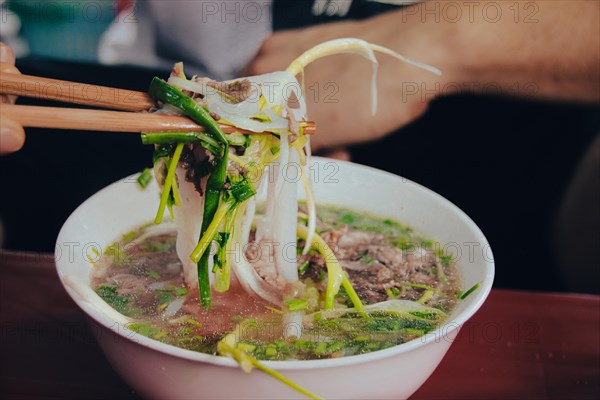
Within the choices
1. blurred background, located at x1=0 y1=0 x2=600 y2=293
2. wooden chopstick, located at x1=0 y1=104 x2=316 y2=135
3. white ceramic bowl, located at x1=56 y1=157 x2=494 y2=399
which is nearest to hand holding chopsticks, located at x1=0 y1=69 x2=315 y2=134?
wooden chopstick, located at x1=0 y1=104 x2=316 y2=135

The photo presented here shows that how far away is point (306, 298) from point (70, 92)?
1.75 ft

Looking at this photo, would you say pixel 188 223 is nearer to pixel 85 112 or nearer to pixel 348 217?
pixel 85 112

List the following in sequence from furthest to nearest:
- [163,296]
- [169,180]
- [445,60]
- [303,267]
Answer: [445,60] < [303,267] < [163,296] < [169,180]

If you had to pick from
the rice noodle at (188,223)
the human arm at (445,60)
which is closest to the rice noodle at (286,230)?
the rice noodle at (188,223)

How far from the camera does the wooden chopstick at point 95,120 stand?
901 mm

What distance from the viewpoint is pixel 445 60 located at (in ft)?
6.84

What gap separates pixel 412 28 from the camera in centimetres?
210

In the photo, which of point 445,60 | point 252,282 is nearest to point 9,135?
point 252,282

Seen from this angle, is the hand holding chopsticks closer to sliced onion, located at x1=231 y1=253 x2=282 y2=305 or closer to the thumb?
the thumb

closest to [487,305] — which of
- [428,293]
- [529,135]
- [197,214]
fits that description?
[428,293]

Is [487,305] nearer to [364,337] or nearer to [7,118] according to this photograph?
[364,337]

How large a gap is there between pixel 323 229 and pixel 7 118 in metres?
0.71

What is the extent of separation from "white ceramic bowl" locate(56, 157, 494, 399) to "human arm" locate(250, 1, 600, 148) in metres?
0.90

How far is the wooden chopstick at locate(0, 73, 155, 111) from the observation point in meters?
0.98
